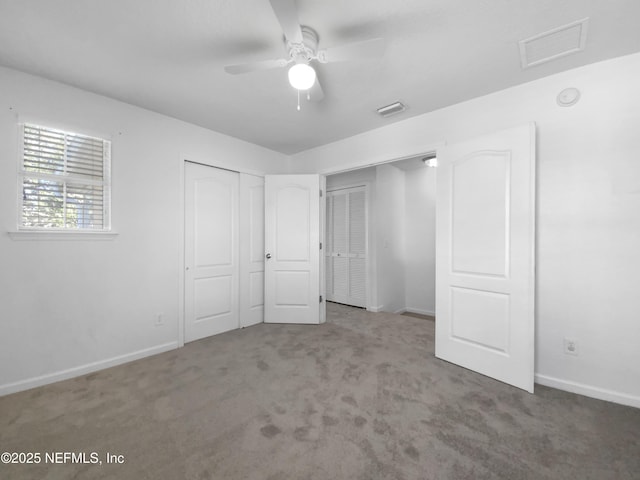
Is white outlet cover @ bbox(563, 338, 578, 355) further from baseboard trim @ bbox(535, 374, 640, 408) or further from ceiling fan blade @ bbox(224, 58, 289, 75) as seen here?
ceiling fan blade @ bbox(224, 58, 289, 75)

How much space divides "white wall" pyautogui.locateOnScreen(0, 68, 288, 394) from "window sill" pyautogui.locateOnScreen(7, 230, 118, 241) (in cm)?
4

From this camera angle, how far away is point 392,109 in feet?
9.03

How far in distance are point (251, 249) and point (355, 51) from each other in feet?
9.20

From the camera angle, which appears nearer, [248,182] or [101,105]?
[101,105]

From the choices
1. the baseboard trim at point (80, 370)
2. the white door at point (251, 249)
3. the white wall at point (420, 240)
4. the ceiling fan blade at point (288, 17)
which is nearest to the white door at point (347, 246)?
the white wall at point (420, 240)

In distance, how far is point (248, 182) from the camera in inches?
147

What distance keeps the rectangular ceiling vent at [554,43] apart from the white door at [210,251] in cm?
318

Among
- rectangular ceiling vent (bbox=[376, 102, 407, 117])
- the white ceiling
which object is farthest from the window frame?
rectangular ceiling vent (bbox=[376, 102, 407, 117])

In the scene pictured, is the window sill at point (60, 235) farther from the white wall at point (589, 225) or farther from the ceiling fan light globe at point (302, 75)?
the white wall at point (589, 225)

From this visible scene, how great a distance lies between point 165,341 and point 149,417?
1.22 m

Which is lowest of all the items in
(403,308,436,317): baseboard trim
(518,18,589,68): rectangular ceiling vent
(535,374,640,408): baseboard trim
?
(403,308,436,317): baseboard trim

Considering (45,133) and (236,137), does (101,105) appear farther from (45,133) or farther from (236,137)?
(236,137)

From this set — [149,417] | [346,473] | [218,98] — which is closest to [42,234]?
[149,417]

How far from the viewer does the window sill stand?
2125 mm
